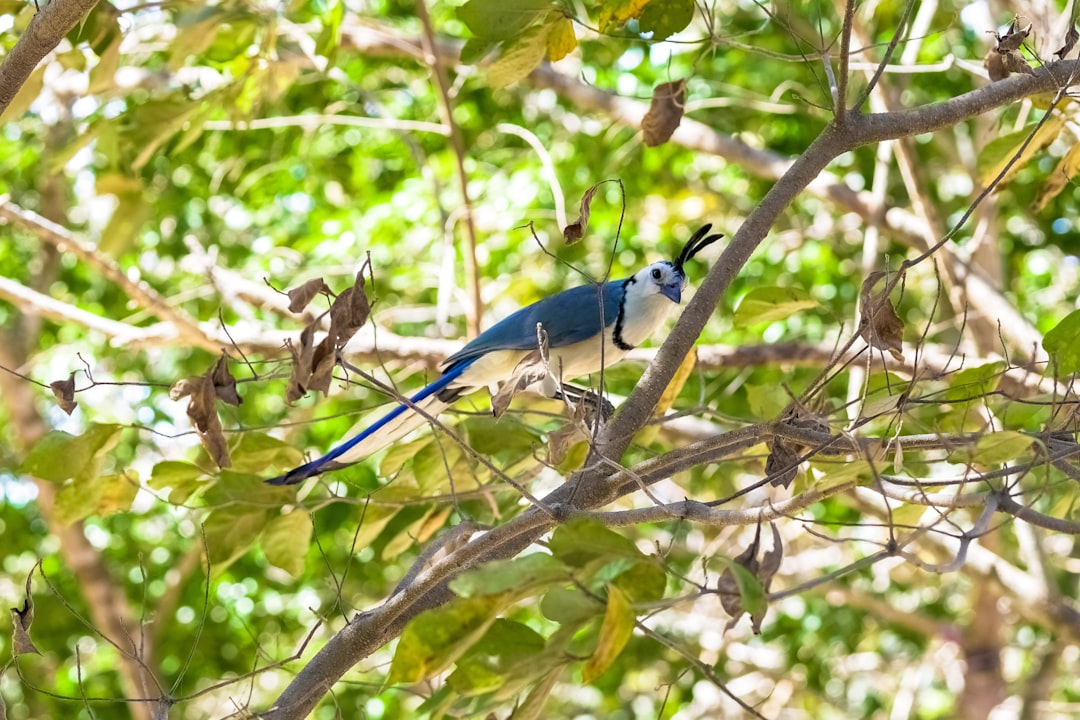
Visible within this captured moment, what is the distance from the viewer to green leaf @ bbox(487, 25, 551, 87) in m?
1.95

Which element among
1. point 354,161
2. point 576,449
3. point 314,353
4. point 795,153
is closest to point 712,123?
point 795,153

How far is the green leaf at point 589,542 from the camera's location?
1123 millimetres

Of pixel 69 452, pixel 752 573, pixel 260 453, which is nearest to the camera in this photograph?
→ pixel 752 573

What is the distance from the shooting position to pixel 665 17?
6.19 feet

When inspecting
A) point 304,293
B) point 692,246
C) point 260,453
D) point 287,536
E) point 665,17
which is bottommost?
point 287,536

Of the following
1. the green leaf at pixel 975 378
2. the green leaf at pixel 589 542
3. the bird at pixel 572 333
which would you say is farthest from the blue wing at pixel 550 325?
the green leaf at pixel 589 542

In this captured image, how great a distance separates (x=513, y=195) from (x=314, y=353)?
3.02 m

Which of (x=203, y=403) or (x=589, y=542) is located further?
(x=203, y=403)

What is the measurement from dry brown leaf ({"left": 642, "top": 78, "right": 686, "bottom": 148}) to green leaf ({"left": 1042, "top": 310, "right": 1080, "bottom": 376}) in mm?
794

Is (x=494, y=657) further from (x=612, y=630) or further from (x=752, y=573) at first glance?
(x=752, y=573)

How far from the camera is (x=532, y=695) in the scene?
118 cm

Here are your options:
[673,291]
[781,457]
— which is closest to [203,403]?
[781,457]

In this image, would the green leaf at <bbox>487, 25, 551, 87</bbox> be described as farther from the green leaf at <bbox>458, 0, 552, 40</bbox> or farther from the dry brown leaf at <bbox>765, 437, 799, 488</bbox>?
the dry brown leaf at <bbox>765, 437, 799, 488</bbox>

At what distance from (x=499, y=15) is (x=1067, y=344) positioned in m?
1.01
